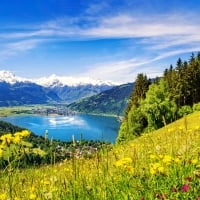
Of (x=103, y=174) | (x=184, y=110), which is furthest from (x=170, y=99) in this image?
(x=103, y=174)

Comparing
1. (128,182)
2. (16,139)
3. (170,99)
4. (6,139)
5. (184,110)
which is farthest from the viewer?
(170,99)

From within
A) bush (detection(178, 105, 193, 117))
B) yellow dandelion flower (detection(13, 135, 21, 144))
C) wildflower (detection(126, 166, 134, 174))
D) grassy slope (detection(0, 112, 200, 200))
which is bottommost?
bush (detection(178, 105, 193, 117))

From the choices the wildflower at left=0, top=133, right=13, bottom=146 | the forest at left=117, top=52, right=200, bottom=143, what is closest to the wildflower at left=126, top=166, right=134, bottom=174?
the wildflower at left=0, top=133, right=13, bottom=146

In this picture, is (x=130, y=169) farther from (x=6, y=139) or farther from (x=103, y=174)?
(x=6, y=139)

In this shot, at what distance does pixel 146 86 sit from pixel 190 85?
14.4m

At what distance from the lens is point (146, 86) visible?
9131 cm

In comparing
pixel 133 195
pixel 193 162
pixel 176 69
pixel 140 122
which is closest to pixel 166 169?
pixel 193 162

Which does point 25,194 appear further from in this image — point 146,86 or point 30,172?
point 146,86

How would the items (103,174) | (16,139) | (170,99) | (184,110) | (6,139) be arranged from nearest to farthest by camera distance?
(6,139) < (16,139) < (103,174) < (184,110) < (170,99)

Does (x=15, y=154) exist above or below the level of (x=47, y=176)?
above

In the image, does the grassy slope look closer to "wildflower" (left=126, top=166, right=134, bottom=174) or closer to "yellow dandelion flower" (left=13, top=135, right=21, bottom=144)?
"wildflower" (left=126, top=166, right=134, bottom=174)

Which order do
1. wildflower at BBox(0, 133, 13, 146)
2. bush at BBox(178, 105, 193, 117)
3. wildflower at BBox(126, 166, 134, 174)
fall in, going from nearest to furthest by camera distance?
wildflower at BBox(0, 133, 13, 146) < wildflower at BBox(126, 166, 134, 174) < bush at BBox(178, 105, 193, 117)

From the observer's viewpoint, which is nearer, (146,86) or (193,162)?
(193,162)

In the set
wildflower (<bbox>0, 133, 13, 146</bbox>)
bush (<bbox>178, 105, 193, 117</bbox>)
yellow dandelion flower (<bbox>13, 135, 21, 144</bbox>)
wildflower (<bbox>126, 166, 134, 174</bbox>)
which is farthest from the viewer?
bush (<bbox>178, 105, 193, 117</bbox>)
